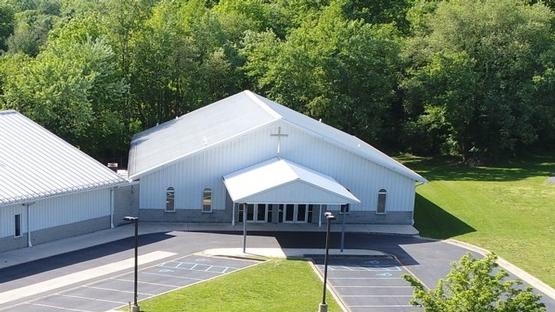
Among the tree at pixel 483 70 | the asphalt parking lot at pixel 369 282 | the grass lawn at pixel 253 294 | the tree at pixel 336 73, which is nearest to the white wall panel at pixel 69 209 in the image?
the grass lawn at pixel 253 294

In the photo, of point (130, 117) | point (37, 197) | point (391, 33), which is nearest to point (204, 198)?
point (37, 197)

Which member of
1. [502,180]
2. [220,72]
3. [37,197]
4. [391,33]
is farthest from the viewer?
[391,33]

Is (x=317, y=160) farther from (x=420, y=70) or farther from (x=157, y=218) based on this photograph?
(x=420, y=70)

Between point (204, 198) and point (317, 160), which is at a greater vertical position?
point (317, 160)

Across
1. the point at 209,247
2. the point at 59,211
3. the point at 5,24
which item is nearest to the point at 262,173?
the point at 209,247

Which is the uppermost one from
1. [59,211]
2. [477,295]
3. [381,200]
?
[477,295]

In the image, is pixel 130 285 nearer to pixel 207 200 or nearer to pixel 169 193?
pixel 169 193

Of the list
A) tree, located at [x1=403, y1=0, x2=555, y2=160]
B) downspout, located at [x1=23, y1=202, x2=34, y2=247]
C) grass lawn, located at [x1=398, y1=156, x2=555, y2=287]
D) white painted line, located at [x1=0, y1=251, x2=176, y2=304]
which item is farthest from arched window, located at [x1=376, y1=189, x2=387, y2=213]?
tree, located at [x1=403, y1=0, x2=555, y2=160]
